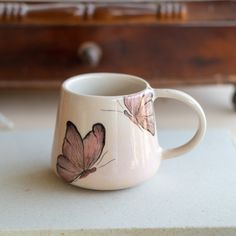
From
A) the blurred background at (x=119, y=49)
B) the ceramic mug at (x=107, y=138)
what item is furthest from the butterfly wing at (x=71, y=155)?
the blurred background at (x=119, y=49)

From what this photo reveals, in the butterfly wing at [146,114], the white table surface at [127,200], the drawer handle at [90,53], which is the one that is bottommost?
the white table surface at [127,200]

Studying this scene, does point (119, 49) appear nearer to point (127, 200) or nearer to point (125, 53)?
point (125, 53)

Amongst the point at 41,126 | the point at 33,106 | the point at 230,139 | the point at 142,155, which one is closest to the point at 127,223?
the point at 142,155


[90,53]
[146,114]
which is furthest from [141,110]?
[90,53]

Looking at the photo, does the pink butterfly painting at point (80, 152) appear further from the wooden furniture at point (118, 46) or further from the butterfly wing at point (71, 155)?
the wooden furniture at point (118, 46)

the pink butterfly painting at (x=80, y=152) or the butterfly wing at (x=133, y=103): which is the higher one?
the butterfly wing at (x=133, y=103)

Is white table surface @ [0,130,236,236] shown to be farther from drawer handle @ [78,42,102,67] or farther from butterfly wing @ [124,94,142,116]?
drawer handle @ [78,42,102,67]

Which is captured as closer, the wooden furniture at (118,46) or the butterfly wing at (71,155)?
the butterfly wing at (71,155)
